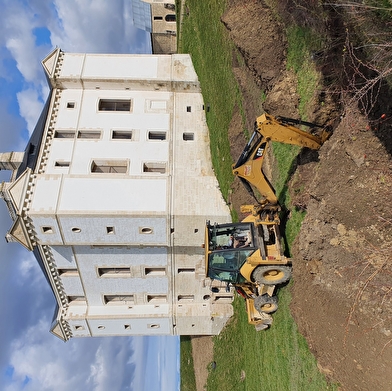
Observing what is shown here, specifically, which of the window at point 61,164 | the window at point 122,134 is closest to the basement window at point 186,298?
the window at point 122,134

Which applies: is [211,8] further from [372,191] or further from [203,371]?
[203,371]

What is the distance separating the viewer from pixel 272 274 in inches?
515

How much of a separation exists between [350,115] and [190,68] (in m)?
15.7

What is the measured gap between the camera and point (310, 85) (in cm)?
1134

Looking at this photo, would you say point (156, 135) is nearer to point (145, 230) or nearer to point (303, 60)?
point (145, 230)

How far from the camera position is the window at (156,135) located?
21188 millimetres

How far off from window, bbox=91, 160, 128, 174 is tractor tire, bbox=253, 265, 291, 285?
10228 mm

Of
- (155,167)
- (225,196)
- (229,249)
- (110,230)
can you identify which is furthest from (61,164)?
(229,249)

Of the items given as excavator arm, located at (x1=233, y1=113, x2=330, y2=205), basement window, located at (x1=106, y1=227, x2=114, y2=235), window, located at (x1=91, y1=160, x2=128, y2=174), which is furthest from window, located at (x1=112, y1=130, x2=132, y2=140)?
excavator arm, located at (x1=233, y1=113, x2=330, y2=205)

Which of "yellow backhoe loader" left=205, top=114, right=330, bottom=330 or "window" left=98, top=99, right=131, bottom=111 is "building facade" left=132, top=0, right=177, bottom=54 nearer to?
"window" left=98, top=99, right=131, bottom=111

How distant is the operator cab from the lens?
→ 43.1ft

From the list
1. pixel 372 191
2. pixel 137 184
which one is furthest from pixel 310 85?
pixel 137 184

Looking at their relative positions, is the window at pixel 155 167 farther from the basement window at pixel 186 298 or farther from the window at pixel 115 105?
the basement window at pixel 186 298

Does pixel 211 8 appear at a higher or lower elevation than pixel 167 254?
higher
